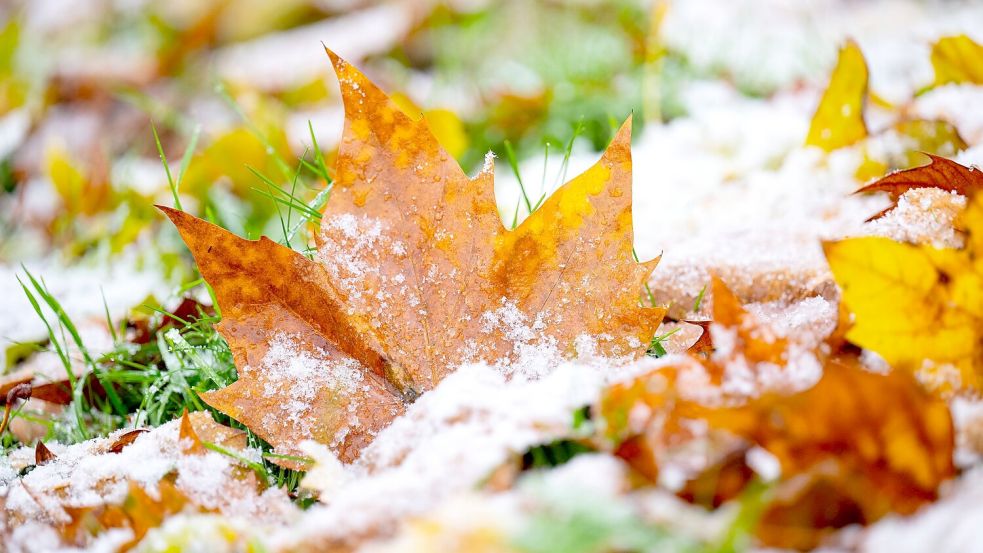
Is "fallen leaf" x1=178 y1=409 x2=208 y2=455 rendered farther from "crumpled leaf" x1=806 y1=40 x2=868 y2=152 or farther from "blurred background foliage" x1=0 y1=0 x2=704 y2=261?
"crumpled leaf" x1=806 y1=40 x2=868 y2=152

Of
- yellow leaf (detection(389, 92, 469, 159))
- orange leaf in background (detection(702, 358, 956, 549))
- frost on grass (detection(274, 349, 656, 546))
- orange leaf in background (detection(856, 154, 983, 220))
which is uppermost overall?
yellow leaf (detection(389, 92, 469, 159))

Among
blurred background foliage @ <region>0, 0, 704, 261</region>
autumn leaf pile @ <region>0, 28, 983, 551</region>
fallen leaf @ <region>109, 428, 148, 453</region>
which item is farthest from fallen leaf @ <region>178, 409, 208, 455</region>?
blurred background foliage @ <region>0, 0, 704, 261</region>

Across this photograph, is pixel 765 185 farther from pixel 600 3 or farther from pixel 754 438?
pixel 600 3

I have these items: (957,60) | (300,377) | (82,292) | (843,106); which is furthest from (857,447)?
(82,292)

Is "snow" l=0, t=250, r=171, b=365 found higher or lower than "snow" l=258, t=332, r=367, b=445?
higher

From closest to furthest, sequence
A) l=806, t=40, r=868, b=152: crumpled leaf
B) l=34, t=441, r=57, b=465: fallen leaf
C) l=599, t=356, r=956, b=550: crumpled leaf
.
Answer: l=599, t=356, r=956, b=550: crumpled leaf
l=34, t=441, r=57, b=465: fallen leaf
l=806, t=40, r=868, b=152: crumpled leaf

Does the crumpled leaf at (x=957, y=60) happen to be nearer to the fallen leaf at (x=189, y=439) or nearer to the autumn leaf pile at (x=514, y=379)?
the autumn leaf pile at (x=514, y=379)
